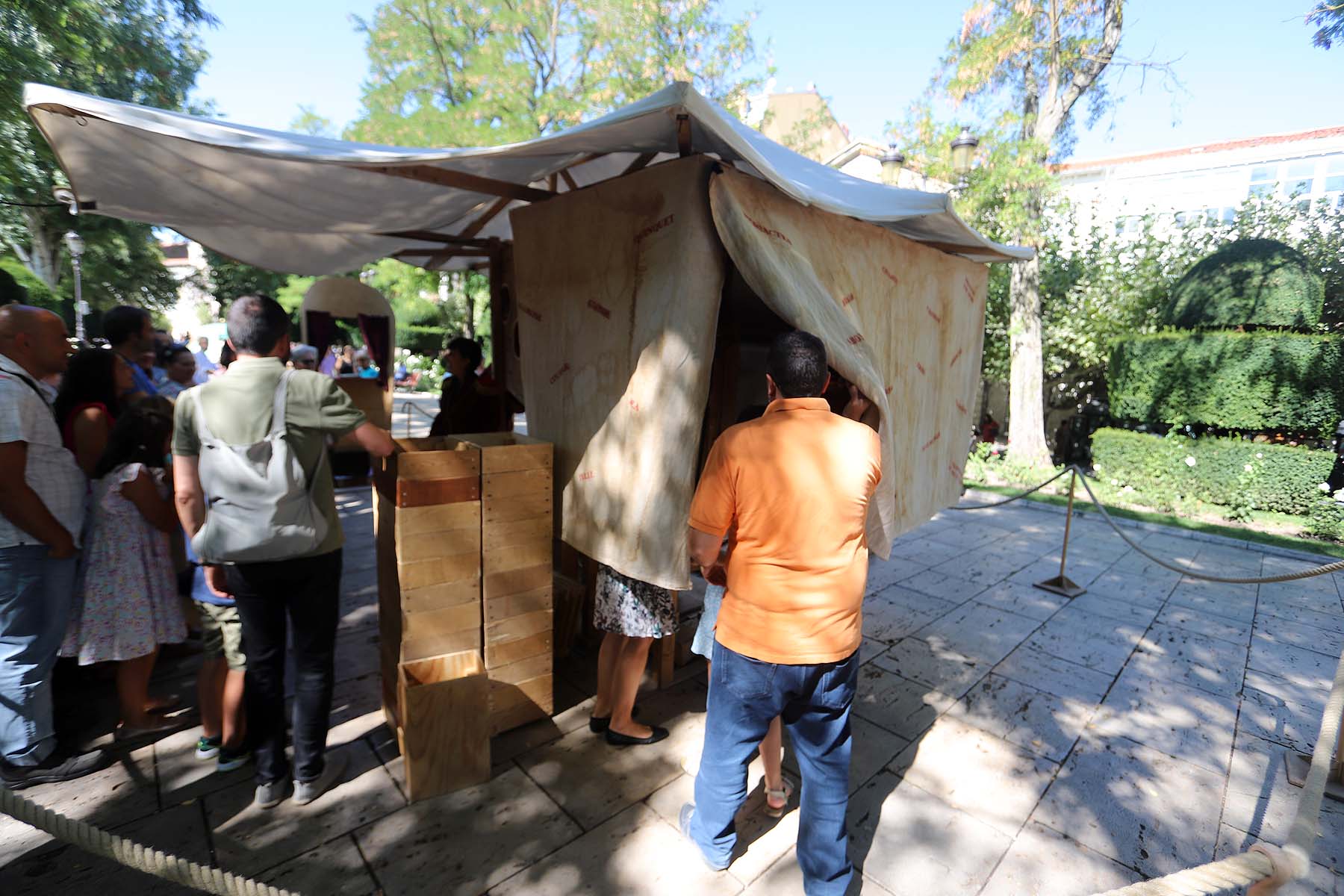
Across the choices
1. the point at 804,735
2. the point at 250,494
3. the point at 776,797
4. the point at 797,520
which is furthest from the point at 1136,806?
the point at 250,494

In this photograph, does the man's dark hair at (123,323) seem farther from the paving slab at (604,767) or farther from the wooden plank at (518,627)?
the paving slab at (604,767)

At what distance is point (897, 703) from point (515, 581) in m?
2.44

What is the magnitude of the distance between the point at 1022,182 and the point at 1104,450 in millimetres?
5125

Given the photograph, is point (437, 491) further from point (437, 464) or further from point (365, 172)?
point (365, 172)

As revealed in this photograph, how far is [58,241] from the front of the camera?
17156 millimetres

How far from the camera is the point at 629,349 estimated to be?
2.76 metres

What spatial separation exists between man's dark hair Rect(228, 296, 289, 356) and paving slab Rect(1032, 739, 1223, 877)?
393 cm

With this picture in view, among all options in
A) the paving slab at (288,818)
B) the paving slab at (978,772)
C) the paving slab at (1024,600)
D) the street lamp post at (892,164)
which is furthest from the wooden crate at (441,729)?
the street lamp post at (892,164)

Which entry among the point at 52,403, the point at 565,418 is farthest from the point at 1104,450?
the point at 52,403

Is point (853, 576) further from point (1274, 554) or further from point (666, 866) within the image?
point (1274, 554)

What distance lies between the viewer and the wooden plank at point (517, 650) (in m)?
3.02

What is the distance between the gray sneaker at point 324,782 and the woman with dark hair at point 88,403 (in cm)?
175

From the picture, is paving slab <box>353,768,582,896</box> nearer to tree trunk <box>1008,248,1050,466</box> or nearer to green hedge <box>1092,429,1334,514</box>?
green hedge <box>1092,429,1334,514</box>

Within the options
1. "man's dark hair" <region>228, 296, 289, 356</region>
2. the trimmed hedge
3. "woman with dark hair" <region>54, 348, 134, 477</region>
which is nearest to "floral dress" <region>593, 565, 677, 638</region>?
"man's dark hair" <region>228, 296, 289, 356</region>
